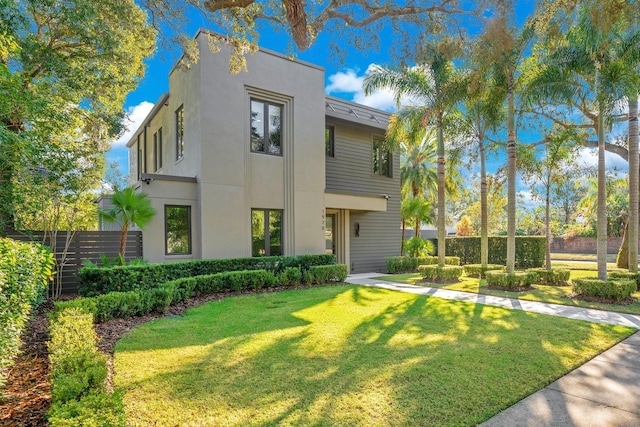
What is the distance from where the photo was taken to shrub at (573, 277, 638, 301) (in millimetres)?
8008

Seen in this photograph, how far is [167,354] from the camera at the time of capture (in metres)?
4.67

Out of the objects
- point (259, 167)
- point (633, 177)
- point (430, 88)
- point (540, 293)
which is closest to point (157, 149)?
point (259, 167)

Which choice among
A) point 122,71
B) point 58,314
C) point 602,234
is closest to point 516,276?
point 602,234

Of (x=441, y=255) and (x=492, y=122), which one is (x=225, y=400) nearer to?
(x=441, y=255)

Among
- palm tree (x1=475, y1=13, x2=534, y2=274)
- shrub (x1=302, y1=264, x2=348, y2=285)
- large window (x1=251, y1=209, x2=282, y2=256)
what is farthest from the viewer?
large window (x1=251, y1=209, x2=282, y2=256)

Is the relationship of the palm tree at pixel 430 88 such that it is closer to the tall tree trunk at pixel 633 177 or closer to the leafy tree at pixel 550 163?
the leafy tree at pixel 550 163

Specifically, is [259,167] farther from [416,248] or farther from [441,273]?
[416,248]

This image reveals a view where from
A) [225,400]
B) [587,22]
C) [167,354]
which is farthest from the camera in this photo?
[587,22]

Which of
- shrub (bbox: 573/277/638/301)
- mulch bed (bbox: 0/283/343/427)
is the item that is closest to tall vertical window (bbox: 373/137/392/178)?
shrub (bbox: 573/277/638/301)

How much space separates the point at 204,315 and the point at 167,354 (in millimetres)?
2338

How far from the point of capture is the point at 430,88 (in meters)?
11.6

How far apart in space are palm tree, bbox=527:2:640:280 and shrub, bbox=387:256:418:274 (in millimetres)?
6903

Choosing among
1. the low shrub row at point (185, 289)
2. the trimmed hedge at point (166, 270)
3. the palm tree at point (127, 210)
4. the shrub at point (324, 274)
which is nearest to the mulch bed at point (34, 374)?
the low shrub row at point (185, 289)

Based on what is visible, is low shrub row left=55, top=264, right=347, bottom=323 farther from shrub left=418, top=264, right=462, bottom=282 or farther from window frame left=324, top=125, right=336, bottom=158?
window frame left=324, top=125, right=336, bottom=158
